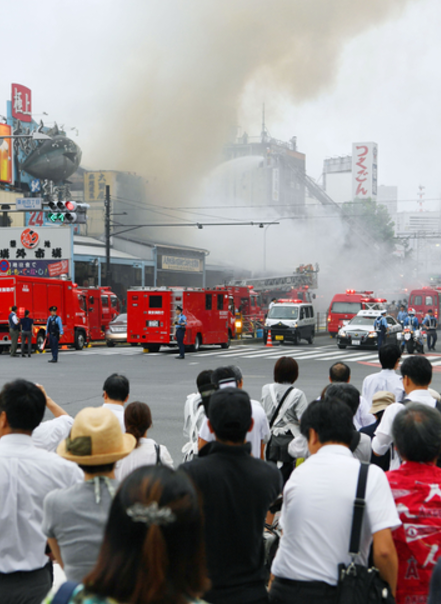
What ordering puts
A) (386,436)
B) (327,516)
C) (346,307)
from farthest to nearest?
(346,307)
(386,436)
(327,516)

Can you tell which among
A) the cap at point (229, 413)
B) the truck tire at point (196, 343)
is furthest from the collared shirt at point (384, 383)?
the truck tire at point (196, 343)

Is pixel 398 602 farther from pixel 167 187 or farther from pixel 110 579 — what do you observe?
pixel 167 187

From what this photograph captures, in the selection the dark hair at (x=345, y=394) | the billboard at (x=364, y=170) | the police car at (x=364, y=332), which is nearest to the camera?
the dark hair at (x=345, y=394)

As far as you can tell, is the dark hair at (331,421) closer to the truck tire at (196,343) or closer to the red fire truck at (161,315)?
the red fire truck at (161,315)

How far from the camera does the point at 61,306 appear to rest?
2980 cm

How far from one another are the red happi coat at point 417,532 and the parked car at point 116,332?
3002 centimetres

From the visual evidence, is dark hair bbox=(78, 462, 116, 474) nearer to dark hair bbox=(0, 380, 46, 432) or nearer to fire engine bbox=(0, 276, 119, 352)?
dark hair bbox=(0, 380, 46, 432)

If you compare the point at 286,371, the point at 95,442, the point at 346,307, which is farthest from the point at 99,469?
the point at 346,307

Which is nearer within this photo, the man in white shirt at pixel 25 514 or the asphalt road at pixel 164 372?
the man in white shirt at pixel 25 514

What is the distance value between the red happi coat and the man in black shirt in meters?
0.62

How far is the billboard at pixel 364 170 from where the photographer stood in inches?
5251

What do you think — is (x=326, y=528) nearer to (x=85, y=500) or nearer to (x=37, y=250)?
(x=85, y=500)

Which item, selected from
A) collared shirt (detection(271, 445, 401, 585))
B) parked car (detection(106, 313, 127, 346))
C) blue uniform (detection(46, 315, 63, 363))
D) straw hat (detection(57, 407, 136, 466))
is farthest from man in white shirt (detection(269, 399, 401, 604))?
parked car (detection(106, 313, 127, 346))

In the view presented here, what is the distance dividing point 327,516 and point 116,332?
30.4m
